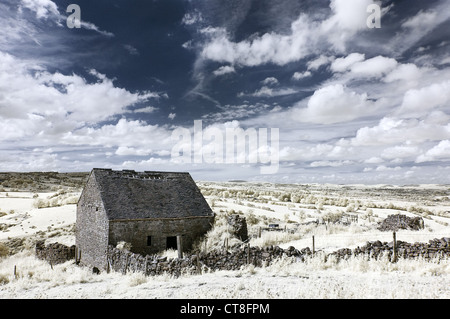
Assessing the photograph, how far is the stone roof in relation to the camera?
72.7 ft

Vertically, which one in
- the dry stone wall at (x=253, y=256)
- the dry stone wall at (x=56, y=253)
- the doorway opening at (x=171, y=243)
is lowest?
the dry stone wall at (x=56, y=253)

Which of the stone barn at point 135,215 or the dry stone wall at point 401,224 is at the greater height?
the stone barn at point 135,215

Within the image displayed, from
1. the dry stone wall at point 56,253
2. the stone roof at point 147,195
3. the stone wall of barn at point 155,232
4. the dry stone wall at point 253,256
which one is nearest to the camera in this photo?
the dry stone wall at point 253,256

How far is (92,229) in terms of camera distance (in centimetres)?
2289

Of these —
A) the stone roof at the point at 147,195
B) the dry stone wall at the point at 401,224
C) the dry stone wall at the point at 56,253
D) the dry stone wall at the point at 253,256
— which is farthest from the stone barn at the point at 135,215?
the dry stone wall at the point at 401,224

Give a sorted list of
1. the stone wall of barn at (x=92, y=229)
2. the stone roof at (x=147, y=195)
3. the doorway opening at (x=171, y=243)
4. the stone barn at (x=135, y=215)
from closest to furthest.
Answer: the stone wall of barn at (x=92, y=229) → the stone barn at (x=135, y=215) → the stone roof at (x=147, y=195) → the doorway opening at (x=171, y=243)

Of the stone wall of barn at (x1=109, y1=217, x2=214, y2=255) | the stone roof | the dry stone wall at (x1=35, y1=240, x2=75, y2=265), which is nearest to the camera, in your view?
the stone wall of barn at (x1=109, y1=217, x2=214, y2=255)

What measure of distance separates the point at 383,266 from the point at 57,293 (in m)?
14.0

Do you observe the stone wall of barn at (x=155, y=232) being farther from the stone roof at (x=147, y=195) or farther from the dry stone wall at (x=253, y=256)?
the dry stone wall at (x=253, y=256)

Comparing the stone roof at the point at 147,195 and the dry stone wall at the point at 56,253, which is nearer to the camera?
the stone roof at the point at 147,195

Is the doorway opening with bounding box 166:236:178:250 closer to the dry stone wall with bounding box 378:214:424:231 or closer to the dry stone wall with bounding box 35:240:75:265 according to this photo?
Answer: the dry stone wall with bounding box 35:240:75:265

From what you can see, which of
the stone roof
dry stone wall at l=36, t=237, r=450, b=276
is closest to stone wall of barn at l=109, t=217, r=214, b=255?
the stone roof

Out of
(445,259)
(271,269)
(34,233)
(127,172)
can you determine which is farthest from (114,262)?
(34,233)

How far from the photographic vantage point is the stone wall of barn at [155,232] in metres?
21.0
